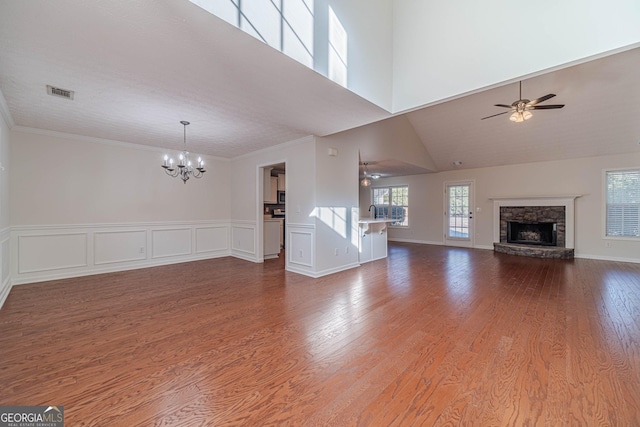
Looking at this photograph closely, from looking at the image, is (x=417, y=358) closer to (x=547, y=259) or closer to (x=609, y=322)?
(x=609, y=322)

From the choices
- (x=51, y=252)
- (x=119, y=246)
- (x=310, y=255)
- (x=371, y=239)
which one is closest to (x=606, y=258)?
(x=371, y=239)

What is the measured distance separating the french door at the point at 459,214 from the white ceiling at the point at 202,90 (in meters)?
→ 2.16

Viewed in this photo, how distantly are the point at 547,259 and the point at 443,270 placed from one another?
3222 millimetres

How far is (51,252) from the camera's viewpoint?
4.38 metres

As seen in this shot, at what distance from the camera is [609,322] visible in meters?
2.73

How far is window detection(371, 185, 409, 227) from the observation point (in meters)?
9.65

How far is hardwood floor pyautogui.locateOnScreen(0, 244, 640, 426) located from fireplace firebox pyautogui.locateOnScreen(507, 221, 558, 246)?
126 inches

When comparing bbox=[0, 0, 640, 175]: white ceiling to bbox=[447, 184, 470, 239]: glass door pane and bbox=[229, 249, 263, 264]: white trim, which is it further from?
bbox=[229, 249, 263, 264]: white trim

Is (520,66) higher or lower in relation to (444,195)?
higher

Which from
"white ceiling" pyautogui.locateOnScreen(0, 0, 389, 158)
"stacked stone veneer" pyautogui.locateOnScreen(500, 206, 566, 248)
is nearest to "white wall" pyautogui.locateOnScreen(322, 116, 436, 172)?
"white ceiling" pyautogui.locateOnScreen(0, 0, 389, 158)

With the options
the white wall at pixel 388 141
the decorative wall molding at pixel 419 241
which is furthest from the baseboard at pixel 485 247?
the white wall at pixel 388 141

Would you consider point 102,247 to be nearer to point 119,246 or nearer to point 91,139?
point 119,246

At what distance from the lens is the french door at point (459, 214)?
26.9 feet

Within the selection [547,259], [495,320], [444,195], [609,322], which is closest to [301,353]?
[495,320]
